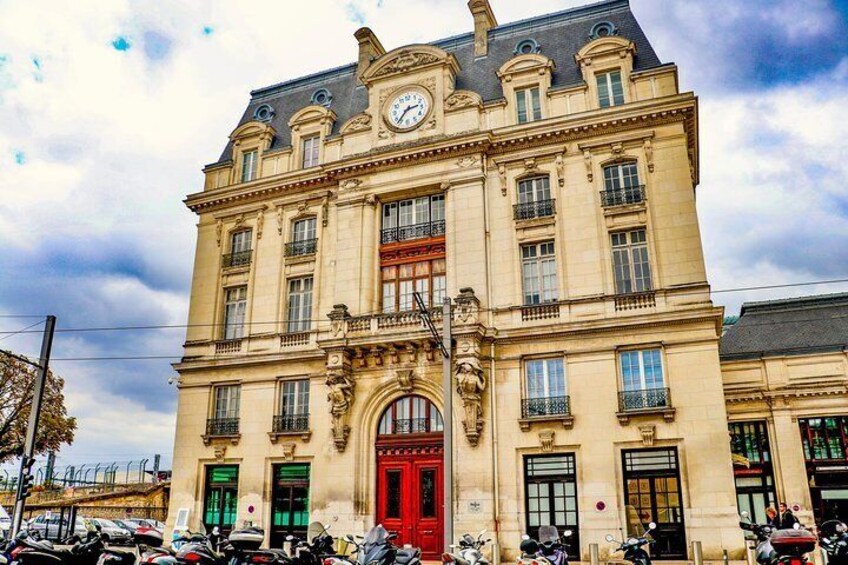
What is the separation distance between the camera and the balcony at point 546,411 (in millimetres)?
22938

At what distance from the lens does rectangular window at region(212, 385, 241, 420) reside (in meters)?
28.4

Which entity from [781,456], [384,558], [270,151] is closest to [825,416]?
[781,456]

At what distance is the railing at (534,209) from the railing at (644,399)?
24.0 feet

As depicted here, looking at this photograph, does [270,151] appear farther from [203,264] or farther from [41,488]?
[41,488]

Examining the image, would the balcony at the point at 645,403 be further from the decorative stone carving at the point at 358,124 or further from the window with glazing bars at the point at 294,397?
the decorative stone carving at the point at 358,124

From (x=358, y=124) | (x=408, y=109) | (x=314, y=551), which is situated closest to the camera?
(x=314, y=551)

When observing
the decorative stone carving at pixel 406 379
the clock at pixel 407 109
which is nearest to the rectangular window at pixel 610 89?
the clock at pixel 407 109

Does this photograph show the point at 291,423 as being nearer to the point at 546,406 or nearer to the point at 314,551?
the point at 546,406

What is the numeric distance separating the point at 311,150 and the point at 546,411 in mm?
16055

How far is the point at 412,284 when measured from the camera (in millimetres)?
26969

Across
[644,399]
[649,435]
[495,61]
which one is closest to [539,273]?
[644,399]

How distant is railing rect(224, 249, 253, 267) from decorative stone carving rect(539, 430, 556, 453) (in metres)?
15.3

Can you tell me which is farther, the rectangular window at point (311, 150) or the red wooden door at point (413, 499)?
the rectangular window at point (311, 150)

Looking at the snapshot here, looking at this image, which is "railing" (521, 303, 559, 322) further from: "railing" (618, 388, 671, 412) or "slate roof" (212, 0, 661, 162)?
"slate roof" (212, 0, 661, 162)
